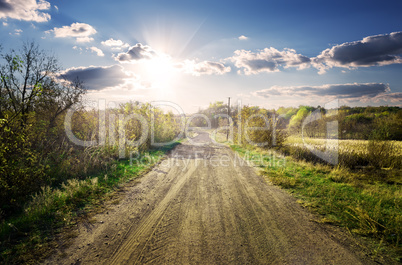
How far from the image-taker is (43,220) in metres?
4.41

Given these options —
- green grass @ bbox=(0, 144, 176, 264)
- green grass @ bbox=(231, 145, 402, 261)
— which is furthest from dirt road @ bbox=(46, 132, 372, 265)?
green grass @ bbox=(231, 145, 402, 261)

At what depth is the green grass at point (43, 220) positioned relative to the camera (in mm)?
3357

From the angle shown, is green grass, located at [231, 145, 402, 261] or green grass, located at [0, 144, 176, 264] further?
green grass, located at [231, 145, 402, 261]

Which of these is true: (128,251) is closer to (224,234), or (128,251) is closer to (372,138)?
(224,234)

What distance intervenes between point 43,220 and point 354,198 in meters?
9.27

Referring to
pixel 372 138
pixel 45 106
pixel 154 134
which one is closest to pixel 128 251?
pixel 45 106

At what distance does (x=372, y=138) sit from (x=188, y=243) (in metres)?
13.1

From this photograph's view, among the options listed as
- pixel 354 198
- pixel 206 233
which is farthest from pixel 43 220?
pixel 354 198

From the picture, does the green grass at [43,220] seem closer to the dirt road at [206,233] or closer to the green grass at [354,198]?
the dirt road at [206,233]

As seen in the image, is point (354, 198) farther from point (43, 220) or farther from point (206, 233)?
point (43, 220)

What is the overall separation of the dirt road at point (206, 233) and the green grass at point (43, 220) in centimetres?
48

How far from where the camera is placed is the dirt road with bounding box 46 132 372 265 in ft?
10.8

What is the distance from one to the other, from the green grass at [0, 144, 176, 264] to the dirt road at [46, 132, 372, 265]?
48cm

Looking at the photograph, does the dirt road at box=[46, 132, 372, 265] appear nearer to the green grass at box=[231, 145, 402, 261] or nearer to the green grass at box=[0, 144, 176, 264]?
the green grass at box=[0, 144, 176, 264]
